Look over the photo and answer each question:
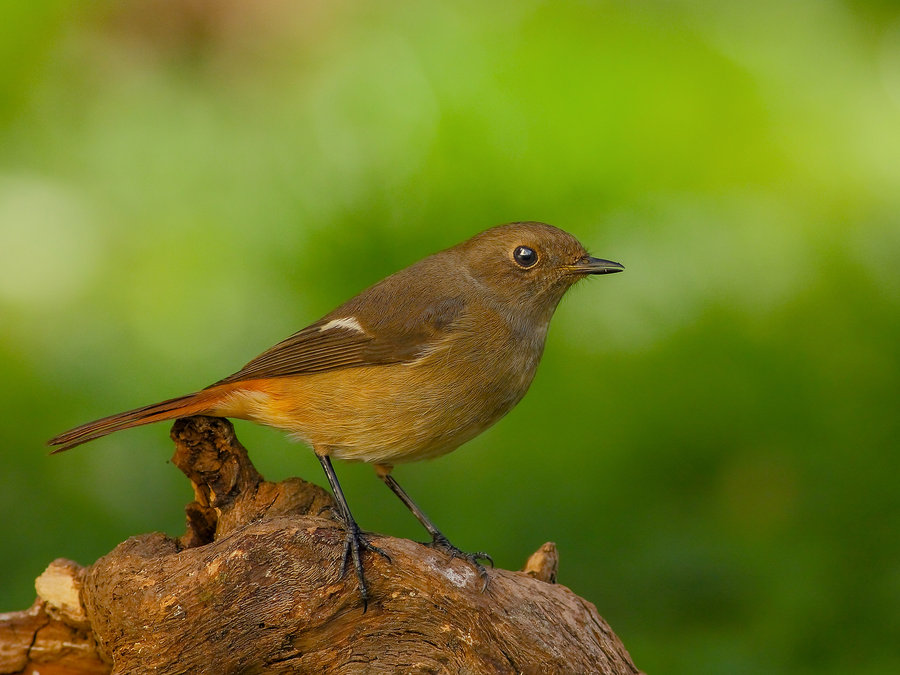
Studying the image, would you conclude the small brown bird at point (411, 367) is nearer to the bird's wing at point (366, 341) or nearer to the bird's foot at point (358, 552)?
the bird's wing at point (366, 341)

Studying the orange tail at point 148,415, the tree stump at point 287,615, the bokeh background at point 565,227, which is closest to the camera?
the tree stump at point 287,615

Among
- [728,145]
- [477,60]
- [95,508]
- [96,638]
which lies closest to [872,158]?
[728,145]

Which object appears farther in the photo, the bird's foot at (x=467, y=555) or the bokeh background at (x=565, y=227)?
the bokeh background at (x=565, y=227)

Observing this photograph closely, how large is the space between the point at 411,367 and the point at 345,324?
1.49ft

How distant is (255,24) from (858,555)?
6.77m

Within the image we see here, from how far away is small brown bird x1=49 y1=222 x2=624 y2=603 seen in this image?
15.1ft

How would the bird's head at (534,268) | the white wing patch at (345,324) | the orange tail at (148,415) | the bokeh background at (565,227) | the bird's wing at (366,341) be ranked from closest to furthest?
the orange tail at (148,415) → the bird's wing at (366,341) → the white wing patch at (345,324) → the bird's head at (534,268) → the bokeh background at (565,227)

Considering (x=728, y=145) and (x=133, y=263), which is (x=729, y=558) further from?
(x=133, y=263)

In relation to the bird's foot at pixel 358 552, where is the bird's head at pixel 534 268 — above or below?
above

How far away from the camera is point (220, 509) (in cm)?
461

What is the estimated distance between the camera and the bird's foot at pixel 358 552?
4.07 metres

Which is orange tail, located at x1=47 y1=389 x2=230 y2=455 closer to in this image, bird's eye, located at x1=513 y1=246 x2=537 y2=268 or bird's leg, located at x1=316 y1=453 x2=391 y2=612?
bird's leg, located at x1=316 y1=453 x2=391 y2=612

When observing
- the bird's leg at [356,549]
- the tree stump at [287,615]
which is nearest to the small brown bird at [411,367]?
the bird's leg at [356,549]

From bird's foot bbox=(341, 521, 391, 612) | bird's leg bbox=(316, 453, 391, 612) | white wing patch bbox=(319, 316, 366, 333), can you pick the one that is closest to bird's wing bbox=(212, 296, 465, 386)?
white wing patch bbox=(319, 316, 366, 333)
